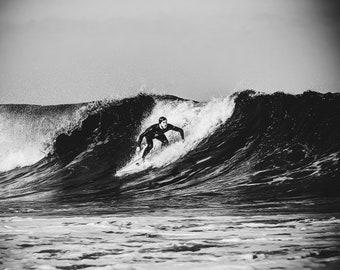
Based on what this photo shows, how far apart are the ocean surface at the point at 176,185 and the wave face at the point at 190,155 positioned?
3cm

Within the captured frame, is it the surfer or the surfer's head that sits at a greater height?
the surfer's head

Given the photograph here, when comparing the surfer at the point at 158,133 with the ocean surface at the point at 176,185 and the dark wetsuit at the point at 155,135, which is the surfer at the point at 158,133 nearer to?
the dark wetsuit at the point at 155,135

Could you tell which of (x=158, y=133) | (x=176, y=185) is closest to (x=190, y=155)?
(x=158, y=133)

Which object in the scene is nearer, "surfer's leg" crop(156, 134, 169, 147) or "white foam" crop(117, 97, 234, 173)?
"white foam" crop(117, 97, 234, 173)

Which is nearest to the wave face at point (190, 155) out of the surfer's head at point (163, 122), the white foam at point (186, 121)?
the white foam at point (186, 121)

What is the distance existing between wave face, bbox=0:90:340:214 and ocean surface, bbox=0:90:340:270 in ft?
0.10

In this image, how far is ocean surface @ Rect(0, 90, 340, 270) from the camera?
4586 mm

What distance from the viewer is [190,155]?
10922mm

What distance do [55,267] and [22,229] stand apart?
185 cm

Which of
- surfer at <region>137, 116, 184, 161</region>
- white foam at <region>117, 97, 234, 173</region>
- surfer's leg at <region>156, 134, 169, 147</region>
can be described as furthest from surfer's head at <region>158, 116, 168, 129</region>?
white foam at <region>117, 97, 234, 173</region>

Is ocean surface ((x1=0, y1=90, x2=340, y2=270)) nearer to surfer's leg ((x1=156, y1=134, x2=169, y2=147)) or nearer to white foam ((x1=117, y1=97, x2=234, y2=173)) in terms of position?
white foam ((x1=117, y1=97, x2=234, y2=173))

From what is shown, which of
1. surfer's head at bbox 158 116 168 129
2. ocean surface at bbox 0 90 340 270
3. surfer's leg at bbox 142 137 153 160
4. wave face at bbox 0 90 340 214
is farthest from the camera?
→ surfer's head at bbox 158 116 168 129

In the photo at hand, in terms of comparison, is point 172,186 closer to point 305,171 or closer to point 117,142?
point 305,171

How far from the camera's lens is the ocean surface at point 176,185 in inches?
181
